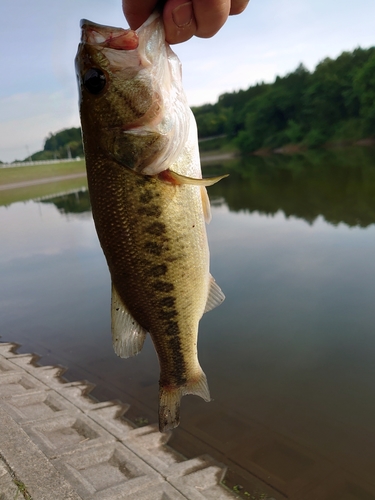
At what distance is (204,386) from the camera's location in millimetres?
2240

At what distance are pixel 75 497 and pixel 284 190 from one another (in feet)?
69.1

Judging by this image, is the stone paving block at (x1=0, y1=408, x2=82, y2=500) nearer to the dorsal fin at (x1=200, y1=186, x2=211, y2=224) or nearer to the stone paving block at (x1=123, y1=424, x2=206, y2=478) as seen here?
the stone paving block at (x1=123, y1=424, x2=206, y2=478)

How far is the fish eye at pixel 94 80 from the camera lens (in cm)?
176

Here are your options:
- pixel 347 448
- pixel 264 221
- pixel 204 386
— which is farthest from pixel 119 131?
pixel 264 221

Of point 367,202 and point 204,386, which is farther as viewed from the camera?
point 367,202

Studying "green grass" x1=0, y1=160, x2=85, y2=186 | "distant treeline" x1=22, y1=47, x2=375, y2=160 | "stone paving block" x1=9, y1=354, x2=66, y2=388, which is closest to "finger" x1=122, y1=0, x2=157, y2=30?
"stone paving block" x1=9, y1=354, x2=66, y2=388

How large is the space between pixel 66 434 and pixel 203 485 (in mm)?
1609

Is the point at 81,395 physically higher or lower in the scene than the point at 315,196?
lower

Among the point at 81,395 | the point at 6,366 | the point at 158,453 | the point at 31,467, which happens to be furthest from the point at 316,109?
the point at 31,467

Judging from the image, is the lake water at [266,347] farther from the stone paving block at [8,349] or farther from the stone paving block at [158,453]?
the stone paving block at [158,453]

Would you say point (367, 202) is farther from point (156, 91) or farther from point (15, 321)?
point (156, 91)

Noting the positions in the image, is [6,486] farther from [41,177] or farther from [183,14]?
[41,177]

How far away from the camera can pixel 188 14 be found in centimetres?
157

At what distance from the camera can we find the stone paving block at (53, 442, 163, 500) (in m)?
3.61
